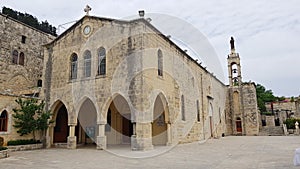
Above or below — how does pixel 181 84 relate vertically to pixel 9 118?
above

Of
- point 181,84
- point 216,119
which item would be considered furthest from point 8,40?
point 216,119

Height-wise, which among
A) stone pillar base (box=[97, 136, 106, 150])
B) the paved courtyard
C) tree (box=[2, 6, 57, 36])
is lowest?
the paved courtyard

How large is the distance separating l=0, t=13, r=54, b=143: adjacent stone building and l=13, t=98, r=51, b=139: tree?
Result: 2.23 meters

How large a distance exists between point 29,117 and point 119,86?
4.89m

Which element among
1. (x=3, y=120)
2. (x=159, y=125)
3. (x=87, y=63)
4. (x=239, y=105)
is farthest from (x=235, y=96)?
(x=3, y=120)

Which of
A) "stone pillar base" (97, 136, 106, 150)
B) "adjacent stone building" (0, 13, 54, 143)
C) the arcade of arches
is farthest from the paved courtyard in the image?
"adjacent stone building" (0, 13, 54, 143)

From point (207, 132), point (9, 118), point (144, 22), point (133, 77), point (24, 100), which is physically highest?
point (144, 22)

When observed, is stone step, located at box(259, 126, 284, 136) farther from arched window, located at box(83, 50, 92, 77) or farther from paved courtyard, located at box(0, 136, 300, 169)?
arched window, located at box(83, 50, 92, 77)

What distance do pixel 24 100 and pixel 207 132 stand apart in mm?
13282

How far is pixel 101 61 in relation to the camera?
12773 mm

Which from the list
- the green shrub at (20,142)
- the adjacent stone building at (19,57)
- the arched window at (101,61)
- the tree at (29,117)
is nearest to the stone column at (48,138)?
the tree at (29,117)

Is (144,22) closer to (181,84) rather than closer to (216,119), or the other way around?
(181,84)

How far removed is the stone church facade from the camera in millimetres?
11430

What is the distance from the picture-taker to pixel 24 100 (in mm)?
13047
